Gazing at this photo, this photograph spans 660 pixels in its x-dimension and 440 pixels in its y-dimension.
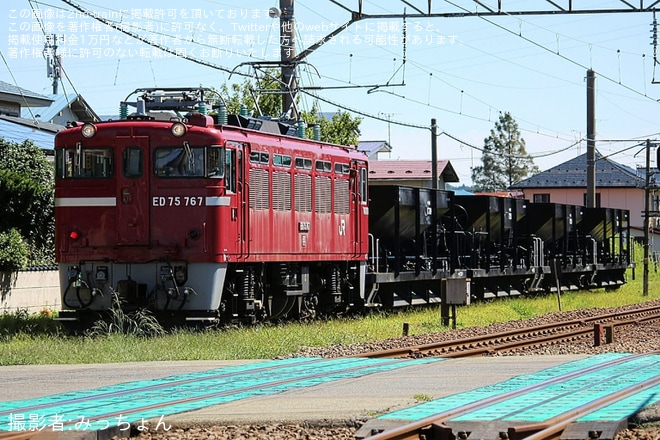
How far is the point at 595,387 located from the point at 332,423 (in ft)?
11.0

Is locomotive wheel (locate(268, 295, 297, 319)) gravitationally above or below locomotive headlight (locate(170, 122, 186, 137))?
below

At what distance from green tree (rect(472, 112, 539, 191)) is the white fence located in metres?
104

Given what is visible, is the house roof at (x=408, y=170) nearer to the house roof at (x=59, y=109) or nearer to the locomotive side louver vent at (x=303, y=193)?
the house roof at (x=59, y=109)

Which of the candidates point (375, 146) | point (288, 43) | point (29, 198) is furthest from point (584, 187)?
point (29, 198)

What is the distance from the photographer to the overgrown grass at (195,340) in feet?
54.3

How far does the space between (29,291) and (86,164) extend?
7277mm

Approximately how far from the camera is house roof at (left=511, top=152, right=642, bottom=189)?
9344 centimetres

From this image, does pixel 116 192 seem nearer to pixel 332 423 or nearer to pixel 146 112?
pixel 146 112

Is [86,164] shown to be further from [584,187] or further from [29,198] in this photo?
[584,187]

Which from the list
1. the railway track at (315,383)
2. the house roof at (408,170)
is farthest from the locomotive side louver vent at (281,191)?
the house roof at (408,170)

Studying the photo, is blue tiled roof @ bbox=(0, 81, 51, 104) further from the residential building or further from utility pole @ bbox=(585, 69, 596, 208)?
the residential building

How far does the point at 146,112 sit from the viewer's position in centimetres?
2106

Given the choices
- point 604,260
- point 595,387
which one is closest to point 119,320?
point 595,387

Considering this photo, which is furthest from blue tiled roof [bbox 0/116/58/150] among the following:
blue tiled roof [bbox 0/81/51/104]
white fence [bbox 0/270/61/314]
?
white fence [bbox 0/270/61/314]
